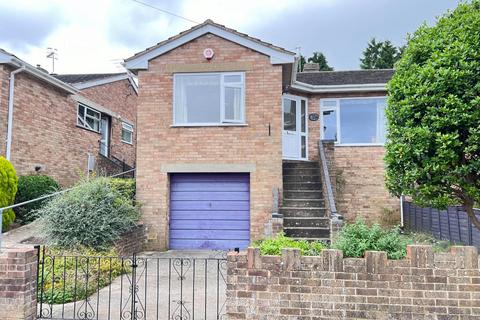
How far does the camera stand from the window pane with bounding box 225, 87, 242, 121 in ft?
34.6

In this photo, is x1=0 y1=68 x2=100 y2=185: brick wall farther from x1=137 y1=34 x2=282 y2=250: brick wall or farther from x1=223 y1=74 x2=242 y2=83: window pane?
x1=223 y1=74 x2=242 y2=83: window pane

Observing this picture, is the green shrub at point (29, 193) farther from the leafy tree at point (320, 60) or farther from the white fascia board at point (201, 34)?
the leafy tree at point (320, 60)

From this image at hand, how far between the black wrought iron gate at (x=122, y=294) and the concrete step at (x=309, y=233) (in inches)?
83.3

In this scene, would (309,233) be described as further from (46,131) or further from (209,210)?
(46,131)

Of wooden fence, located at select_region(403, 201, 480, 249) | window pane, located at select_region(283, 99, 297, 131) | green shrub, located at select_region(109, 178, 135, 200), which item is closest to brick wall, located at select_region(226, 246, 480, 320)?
wooden fence, located at select_region(403, 201, 480, 249)

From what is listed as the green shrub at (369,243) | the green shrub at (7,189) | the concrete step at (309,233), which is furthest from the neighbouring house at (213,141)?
the green shrub at (369,243)

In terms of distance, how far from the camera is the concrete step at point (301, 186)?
10.9 m

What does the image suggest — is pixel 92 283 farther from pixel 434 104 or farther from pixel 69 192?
pixel 434 104

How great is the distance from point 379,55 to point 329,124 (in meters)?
27.4

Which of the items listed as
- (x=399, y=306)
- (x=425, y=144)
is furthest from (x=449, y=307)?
(x=425, y=144)

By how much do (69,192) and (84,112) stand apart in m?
8.11

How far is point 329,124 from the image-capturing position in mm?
13438

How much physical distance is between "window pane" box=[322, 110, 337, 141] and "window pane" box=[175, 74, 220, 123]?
4602 millimetres

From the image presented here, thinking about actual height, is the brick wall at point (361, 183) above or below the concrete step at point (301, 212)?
above
